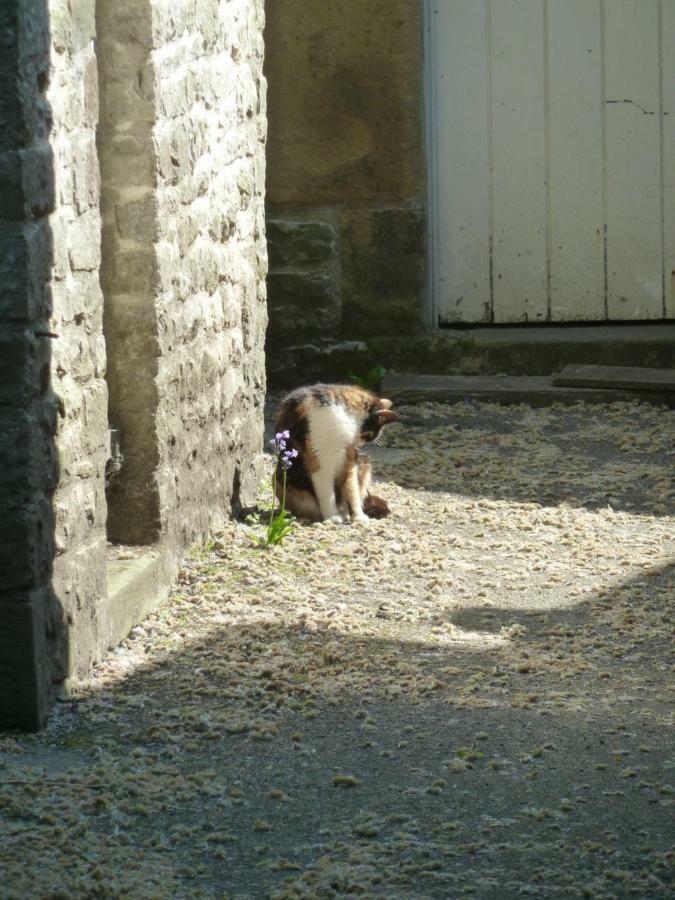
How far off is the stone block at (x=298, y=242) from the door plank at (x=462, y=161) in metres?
0.63

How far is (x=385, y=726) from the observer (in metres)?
3.71

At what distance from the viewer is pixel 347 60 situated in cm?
740

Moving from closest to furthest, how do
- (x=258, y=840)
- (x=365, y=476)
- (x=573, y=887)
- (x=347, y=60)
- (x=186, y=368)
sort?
(x=573, y=887)
(x=258, y=840)
(x=186, y=368)
(x=365, y=476)
(x=347, y=60)

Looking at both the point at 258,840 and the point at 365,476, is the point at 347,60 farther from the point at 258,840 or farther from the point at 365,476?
the point at 258,840

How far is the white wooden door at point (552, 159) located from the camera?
750cm

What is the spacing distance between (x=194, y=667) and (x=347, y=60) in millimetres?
4160

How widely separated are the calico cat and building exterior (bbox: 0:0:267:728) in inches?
8.0

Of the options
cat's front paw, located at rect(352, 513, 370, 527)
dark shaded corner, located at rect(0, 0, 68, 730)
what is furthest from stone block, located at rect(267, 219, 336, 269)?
dark shaded corner, located at rect(0, 0, 68, 730)

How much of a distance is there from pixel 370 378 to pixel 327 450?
192 cm

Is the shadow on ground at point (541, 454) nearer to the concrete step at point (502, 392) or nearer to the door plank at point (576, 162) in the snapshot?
the concrete step at point (502, 392)

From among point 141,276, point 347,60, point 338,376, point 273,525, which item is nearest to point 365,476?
point 273,525

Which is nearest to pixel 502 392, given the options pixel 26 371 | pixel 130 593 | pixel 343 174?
pixel 343 174

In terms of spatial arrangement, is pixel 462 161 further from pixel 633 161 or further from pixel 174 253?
pixel 174 253

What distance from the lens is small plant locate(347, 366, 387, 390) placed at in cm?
741
